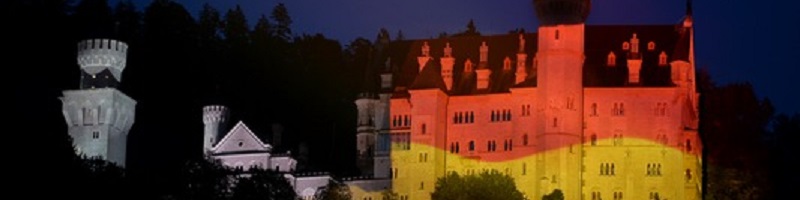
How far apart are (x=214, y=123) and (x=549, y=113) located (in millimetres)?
17437

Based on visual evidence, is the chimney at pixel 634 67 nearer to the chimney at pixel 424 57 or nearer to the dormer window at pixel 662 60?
the dormer window at pixel 662 60

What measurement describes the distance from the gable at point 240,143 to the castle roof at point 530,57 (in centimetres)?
712

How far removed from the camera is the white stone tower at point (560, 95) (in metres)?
108

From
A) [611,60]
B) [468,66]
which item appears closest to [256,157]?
[468,66]

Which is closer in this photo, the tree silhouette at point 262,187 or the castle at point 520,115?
the tree silhouette at point 262,187

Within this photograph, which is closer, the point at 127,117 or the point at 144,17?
the point at 127,117

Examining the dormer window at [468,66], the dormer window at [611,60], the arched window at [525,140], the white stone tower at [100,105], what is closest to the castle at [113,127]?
the white stone tower at [100,105]

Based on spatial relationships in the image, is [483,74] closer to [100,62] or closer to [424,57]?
[424,57]

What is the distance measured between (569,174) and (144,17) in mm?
33400

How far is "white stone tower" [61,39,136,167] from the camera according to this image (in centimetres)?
10950

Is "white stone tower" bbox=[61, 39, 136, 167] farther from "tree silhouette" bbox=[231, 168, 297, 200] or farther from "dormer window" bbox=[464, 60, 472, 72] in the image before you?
"dormer window" bbox=[464, 60, 472, 72]

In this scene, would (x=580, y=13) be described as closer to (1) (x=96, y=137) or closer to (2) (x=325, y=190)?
(2) (x=325, y=190)

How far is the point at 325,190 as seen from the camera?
109m

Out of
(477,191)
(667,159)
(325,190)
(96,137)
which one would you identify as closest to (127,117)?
(96,137)
